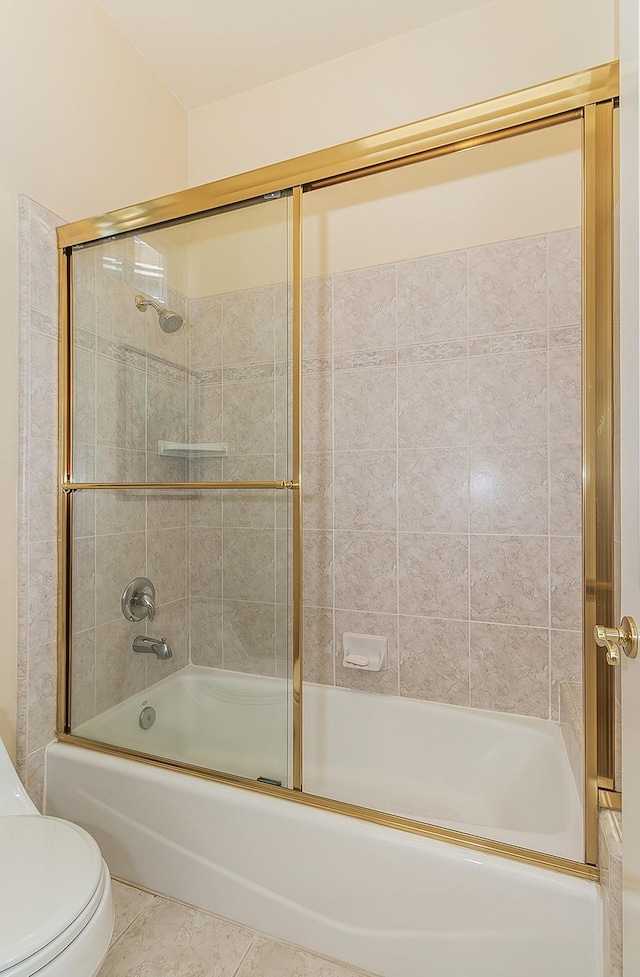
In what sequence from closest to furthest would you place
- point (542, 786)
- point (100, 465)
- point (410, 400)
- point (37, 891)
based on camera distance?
point (37, 891) < point (542, 786) < point (100, 465) < point (410, 400)

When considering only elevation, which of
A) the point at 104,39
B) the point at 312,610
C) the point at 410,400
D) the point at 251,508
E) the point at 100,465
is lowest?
the point at 312,610

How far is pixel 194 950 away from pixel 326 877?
374mm

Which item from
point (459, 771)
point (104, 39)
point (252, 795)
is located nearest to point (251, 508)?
point (252, 795)

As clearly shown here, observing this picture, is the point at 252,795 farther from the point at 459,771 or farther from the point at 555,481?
the point at 555,481

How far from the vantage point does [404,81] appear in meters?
1.92

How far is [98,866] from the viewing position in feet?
3.42

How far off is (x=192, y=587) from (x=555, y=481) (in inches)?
46.3

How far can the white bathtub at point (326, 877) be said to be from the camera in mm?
1081

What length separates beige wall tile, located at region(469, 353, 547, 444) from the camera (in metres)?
1.74

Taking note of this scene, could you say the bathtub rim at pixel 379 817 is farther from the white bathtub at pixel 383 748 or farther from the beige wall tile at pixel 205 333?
the beige wall tile at pixel 205 333

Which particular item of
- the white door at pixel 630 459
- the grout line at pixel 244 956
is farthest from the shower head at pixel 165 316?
the grout line at pixel 244 956

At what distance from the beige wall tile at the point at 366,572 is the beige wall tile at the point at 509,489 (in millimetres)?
328

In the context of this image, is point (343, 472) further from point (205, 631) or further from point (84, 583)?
point (84, 583)

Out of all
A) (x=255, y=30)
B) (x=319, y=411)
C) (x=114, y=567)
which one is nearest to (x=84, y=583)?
(x=114, y=567)
